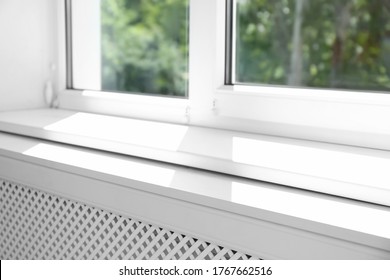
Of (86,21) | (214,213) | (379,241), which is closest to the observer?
(379,241)

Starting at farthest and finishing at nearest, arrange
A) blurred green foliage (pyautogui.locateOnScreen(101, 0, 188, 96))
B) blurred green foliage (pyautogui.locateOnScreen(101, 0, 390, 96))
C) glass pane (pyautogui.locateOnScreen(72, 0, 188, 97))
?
blurred green foliage (pyautogui.locateOnScreen(101, 0, 188, 96)), glass pane (pyautogui.locateOnScreen(72, 0, 188, 97)), blurred green foliage (pyautogui.locateOnScreen(101, 0, 390, 96))

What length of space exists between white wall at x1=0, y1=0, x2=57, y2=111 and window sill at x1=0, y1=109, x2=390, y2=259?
26 centimetres

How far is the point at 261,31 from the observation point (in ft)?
6.39

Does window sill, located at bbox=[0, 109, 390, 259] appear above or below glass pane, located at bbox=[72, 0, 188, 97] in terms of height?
below

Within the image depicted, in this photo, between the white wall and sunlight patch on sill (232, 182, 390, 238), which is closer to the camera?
sunlight patch on sill (232, 182, 390, 238)

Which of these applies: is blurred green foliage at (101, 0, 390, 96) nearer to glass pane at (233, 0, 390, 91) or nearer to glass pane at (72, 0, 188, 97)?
glass pane at (233, 0, 390, 91)

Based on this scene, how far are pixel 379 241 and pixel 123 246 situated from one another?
624 mm

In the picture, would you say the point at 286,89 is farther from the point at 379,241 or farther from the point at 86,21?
the point at 86,21

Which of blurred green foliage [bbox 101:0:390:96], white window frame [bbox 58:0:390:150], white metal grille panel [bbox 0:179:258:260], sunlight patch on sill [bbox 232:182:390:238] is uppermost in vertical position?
blurred green foliage [bbox 101:0:390:96]

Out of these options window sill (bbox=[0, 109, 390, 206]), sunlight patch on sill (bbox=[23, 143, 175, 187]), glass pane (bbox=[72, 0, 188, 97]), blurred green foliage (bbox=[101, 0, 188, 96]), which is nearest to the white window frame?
window sill (bbox=[0, 109, 390, 206])

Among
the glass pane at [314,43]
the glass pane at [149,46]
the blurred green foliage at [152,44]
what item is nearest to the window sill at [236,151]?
the glass pane at [314,43]

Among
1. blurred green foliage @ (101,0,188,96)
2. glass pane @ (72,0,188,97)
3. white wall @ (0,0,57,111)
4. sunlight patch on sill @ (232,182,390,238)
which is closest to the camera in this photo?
sunlight patch on sill @ (232,182,390,238)

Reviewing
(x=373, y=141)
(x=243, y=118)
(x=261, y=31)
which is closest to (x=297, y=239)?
(x=373, y=141)

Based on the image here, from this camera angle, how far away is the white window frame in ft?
4.03
